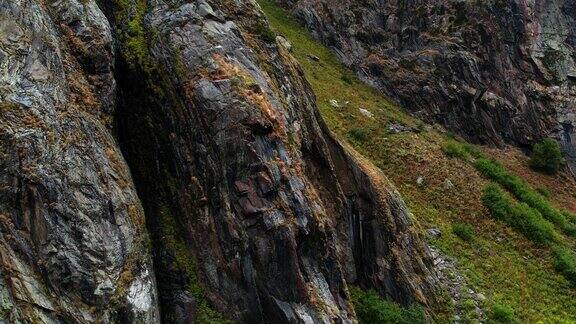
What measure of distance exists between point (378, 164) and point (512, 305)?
984cm

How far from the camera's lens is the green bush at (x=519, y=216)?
924 inches

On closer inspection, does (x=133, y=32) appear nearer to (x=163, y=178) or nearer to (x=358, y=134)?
(x=163, y=178)

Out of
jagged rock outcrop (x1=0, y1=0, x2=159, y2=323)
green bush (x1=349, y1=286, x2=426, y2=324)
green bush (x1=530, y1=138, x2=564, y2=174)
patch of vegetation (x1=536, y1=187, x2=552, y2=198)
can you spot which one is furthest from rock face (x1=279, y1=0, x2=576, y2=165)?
jagged rock outcrop (x1=0, y1=0, x2=159, y2=323)

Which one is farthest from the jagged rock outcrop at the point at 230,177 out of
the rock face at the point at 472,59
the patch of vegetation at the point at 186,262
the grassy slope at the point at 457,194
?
the rock face at the point at 472,59

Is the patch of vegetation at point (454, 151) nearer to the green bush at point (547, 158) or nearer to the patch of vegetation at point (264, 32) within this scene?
the green bush at point (547, 158)

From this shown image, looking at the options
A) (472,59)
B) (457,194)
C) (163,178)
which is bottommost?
(457,194)

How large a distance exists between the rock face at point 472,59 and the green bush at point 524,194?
8.31 metres

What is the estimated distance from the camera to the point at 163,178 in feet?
43.5

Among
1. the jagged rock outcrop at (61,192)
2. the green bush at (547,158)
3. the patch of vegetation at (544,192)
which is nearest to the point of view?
the jagged rock outcrop at (61,192)

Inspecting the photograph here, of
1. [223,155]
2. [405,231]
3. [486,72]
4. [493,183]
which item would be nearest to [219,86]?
[223,155]

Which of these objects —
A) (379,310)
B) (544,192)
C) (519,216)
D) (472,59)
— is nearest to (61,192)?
(379,310)

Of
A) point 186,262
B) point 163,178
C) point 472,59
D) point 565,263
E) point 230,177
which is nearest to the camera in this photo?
point 186,262

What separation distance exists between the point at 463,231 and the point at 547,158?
51.3 ft

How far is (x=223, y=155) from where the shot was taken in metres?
12.7
